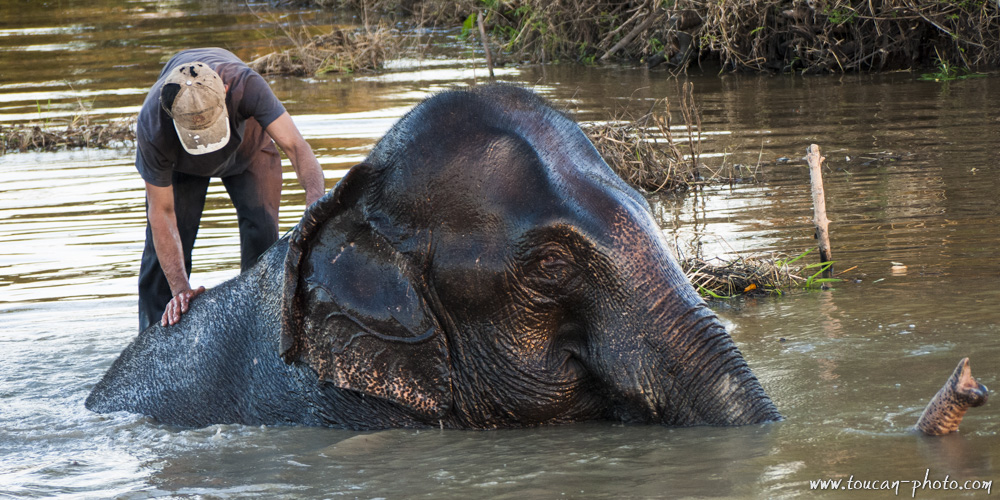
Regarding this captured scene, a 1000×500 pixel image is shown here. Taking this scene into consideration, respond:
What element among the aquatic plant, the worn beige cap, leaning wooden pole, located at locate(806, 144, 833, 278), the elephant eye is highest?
the worn beige cap

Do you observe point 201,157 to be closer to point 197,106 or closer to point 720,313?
point 197,106

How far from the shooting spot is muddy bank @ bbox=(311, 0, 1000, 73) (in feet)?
48.7

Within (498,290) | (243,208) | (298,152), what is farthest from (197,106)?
(498,290)

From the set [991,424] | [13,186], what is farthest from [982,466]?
[13,186]

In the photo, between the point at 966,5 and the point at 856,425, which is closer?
the point at 856,425

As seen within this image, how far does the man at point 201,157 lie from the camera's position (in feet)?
16.6

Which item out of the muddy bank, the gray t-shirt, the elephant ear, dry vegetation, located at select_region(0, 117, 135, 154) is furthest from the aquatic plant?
dry vegetation, located at select_region(0, 117, 135, 154)

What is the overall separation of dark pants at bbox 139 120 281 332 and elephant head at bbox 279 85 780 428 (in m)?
2.30

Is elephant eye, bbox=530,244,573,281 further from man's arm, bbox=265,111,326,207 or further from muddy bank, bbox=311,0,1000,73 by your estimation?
muddy bank, bbox=311,0,1000,73

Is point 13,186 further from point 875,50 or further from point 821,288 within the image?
point 875,50

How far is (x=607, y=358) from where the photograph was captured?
3.56m

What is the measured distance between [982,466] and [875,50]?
13.4 meters

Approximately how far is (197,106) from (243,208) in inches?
46.5

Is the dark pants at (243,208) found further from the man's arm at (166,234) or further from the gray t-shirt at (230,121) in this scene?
the man's arm at (166,234)
